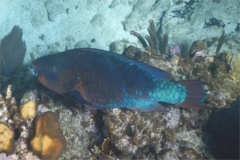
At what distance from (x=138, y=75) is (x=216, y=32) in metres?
5.93

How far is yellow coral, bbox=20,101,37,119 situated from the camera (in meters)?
3.53

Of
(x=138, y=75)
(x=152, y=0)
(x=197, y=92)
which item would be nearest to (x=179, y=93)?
(x=197, y=92)

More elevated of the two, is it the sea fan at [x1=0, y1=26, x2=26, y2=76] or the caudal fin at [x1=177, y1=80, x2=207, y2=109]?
the sea fan at [x1=0, y1=26, x2=26, y2=76]

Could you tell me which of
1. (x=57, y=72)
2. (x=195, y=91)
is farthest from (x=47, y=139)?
(x=195, y=91)

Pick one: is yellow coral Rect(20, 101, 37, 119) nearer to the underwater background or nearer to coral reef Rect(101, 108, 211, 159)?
the underwater background

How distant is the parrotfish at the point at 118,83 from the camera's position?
104 inches

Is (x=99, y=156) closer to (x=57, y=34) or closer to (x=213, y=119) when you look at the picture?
(x=213, y=119)

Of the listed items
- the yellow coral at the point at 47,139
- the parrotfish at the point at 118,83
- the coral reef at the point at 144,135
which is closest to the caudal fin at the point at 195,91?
the parrotfish at the point at 118,83

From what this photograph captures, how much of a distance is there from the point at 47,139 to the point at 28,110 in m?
0.52

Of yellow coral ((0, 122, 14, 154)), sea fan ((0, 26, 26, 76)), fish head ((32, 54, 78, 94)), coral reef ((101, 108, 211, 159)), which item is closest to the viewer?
fish head ((32, 54, 78, 94))

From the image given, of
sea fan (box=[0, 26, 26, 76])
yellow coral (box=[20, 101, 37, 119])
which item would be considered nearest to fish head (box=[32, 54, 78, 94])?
yellow coral (box=[20, 101, 37, 119])

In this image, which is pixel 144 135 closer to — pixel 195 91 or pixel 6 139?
pixel 195 91

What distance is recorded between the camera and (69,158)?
12.5 ft

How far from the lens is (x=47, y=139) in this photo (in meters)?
3.27
